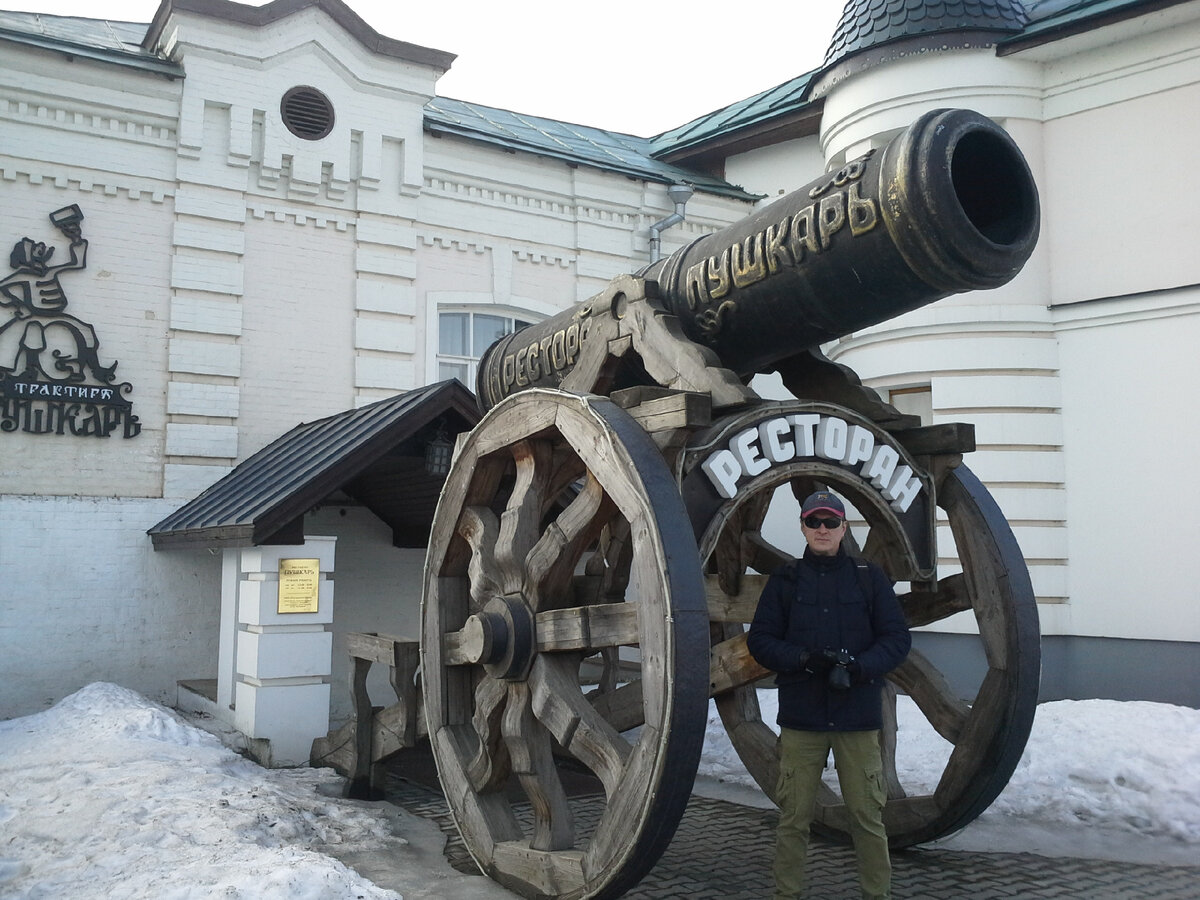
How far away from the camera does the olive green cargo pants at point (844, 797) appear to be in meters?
3.55

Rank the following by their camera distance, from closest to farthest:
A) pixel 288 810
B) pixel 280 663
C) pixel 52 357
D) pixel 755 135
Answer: pixel 288 810 → pixel 280 663 → pixel 52 357 → pixel 755 135

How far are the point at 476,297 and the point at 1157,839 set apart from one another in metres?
7.24

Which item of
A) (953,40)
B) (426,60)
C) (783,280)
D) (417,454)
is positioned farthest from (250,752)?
(953,40)

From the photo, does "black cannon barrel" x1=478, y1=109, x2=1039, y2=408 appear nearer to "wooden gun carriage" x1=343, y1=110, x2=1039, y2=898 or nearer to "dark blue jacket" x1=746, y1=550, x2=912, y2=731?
"wooden gun carriage" x1=343, y1=110, x2=1039, y2=898

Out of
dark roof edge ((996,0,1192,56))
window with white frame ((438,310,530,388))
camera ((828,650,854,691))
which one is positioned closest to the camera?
camera ((828,650,854,691))

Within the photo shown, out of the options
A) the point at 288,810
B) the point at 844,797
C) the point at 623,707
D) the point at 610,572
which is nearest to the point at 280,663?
the point at 288,810

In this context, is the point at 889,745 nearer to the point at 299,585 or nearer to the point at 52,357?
the point at 299,585

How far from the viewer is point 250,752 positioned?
677 cm

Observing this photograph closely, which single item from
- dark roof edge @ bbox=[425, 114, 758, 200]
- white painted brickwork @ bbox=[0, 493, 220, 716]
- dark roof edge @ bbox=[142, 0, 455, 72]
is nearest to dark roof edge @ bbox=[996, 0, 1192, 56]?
dark roof edge @ bbox=[425, 114, 758, 200]

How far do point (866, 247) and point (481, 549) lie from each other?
193cm

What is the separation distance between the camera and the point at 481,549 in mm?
4375

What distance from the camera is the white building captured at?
320 inches

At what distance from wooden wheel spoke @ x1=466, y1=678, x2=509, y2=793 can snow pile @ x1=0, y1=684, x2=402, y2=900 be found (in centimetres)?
60

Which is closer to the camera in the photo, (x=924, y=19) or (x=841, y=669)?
(x=841, y=669)
